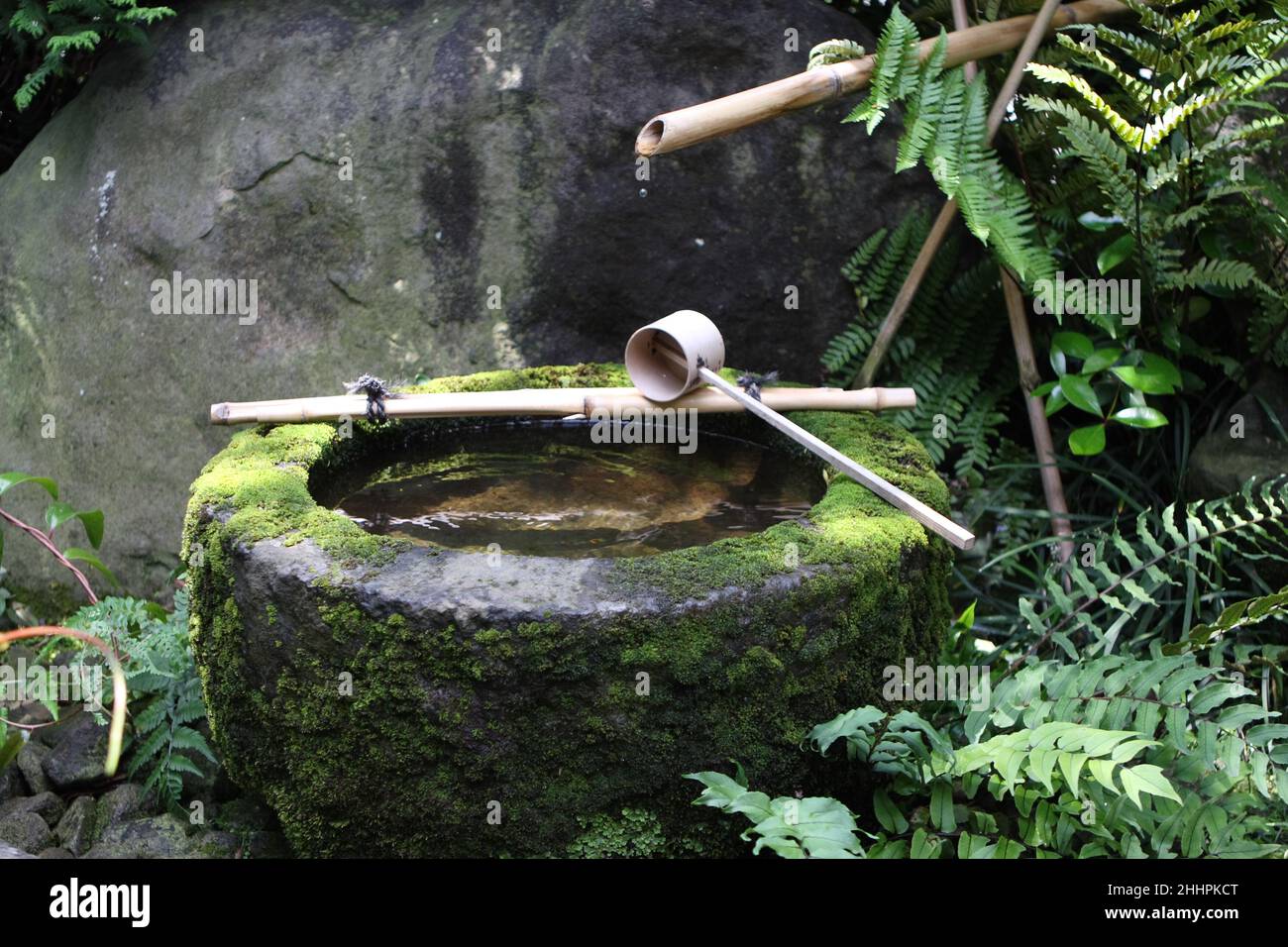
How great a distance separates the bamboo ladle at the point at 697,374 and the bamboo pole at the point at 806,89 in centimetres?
56

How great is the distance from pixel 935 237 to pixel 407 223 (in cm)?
200

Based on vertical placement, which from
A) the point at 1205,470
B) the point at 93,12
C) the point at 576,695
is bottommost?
the point at 576,695

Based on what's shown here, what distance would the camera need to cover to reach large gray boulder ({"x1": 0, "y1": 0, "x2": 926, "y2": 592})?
4.77 m

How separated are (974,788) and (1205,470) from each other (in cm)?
194

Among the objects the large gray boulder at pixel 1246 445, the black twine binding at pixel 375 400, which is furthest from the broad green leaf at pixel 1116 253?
the black twine binding at pixel 375 400

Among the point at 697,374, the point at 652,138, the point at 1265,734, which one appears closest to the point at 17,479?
the point at 697,374

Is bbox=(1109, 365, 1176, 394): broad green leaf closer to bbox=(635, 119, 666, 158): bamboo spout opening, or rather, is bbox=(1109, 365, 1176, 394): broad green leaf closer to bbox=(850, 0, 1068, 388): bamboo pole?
bbox=(850, 0, 1068, 388): bamboo pole

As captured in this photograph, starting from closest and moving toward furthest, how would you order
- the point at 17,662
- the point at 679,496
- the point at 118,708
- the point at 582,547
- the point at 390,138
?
the point at 118,708, the point at 582,547, the point at 679,496, the point at 17,662, the point at 390,138

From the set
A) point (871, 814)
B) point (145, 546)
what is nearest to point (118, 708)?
point (871, 814)

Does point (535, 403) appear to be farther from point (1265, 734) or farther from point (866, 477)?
point (1265, 734)

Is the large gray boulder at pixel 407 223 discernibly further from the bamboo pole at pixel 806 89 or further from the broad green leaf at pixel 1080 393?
the broad green leaf at pixel 1080 393

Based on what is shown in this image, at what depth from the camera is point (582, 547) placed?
3340mm

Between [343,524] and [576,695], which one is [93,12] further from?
[576,695]

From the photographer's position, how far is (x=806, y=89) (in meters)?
3.68
